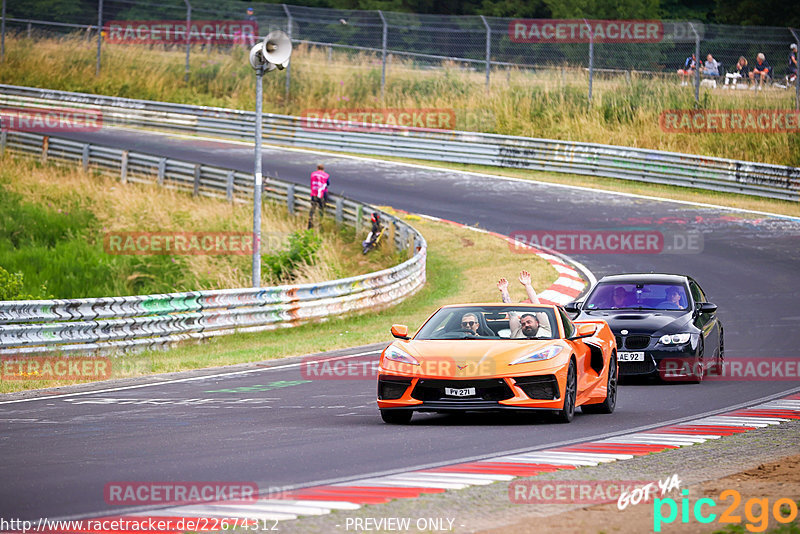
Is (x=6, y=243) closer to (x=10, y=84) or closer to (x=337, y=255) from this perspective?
(x=337, y=255)

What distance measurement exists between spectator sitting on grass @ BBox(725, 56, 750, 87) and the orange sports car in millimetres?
27385

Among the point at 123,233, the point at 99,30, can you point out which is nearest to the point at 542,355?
the point at 123,233

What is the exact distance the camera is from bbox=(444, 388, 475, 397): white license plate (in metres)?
11.2

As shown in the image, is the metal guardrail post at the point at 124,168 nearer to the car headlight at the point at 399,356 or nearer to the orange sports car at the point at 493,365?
the orange sports car at the point at 493,365

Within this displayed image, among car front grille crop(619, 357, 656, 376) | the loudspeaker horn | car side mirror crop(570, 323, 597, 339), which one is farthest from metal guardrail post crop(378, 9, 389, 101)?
car side mirror crop(570, 323, 597, 339)

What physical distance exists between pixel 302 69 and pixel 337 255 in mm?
22093

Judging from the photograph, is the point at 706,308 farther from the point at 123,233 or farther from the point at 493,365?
the point at 123,233

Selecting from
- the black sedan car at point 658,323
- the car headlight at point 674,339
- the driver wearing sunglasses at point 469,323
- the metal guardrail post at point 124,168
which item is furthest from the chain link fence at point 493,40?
the driver wearing sunglasses at point 469,323

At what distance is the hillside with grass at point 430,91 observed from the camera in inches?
1560

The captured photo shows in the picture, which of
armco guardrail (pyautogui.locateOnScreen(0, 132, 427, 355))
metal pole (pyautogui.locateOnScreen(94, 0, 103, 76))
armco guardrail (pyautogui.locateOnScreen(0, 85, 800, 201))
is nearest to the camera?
armco guardrail (pyautogui.locateOnScreen(0, 132, 427, 355))

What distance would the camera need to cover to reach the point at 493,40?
135ft

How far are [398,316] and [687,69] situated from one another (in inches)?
771

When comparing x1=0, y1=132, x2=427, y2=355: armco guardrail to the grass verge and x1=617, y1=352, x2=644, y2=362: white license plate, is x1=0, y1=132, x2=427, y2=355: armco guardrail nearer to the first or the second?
the grass verge

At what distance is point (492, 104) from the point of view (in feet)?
144
